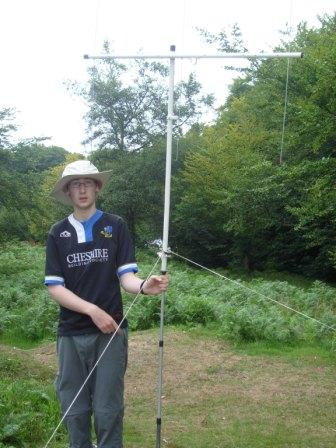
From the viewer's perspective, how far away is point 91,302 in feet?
10.7

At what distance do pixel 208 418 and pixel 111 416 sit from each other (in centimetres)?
256

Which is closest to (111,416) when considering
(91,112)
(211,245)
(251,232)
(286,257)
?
(251,232)

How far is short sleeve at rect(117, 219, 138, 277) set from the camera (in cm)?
331

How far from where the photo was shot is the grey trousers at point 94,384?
10.7 ft

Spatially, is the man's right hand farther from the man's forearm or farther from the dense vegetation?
the dense vegetation

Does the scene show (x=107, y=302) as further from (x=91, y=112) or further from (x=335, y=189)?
(x=91, y=112)

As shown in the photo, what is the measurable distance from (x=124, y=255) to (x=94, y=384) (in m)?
0.75

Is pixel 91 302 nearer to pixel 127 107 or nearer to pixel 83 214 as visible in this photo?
pixel 83 214

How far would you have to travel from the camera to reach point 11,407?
4.83m

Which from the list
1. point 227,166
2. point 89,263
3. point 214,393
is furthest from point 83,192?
point 227,166

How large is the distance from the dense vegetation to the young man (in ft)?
42.8

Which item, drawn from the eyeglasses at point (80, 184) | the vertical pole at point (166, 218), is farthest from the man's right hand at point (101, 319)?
the vertical pole at point (166, 218)

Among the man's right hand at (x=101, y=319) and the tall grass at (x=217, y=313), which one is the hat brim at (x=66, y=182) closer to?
the man's right hand at (x=101, y=319)

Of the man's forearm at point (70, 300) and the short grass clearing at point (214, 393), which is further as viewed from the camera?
the short grass clearing at point (214, 393)
